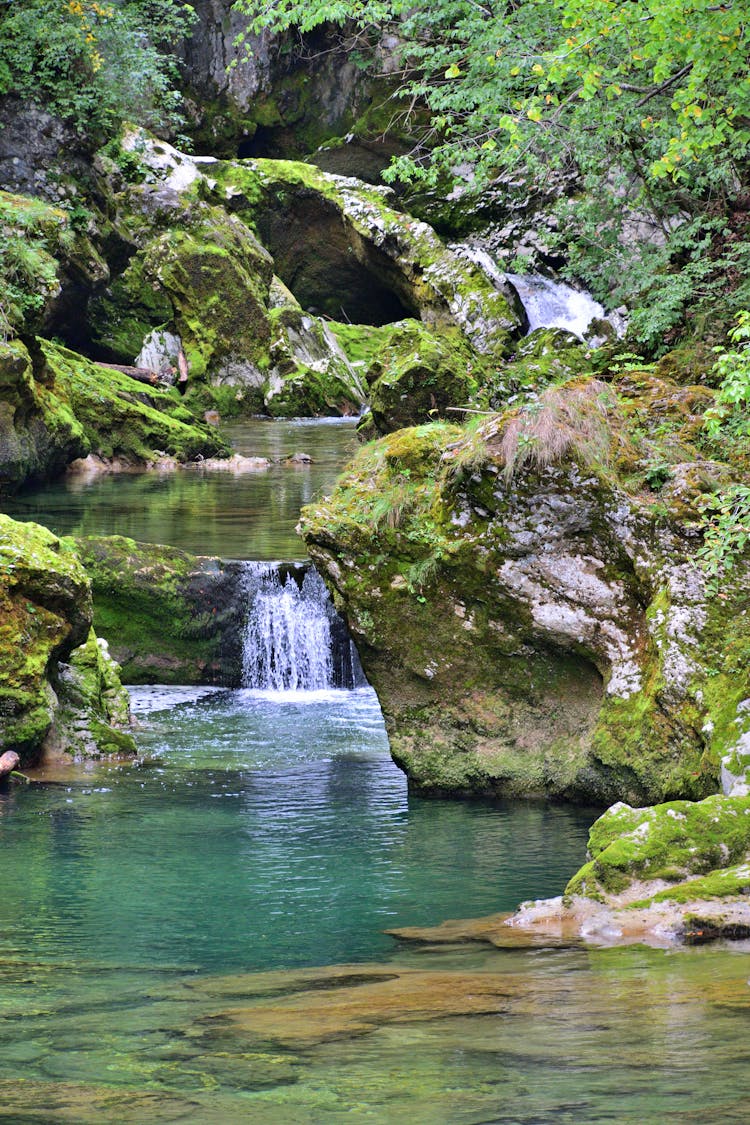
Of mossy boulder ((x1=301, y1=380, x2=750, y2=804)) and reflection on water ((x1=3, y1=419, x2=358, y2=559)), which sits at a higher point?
reflection on water ((x1=3, y1=419, x2=358, y2=559))

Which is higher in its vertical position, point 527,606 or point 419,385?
point 419,385

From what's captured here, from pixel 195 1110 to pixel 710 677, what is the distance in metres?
5.25

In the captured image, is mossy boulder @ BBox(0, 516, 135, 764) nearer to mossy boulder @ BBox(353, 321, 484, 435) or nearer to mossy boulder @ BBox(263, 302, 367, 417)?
mossy boulder @ BBox(353, 321, 484, 435)

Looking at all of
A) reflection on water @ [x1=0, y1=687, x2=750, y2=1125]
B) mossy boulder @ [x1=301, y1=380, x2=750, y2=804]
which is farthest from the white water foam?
mossy boulder @ [x1=301, y1=380, x2=750, y2=804]

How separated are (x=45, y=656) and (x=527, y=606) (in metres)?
4.05

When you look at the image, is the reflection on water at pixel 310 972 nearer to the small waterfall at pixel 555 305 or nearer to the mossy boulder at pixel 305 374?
the mossy boulder at pixel 305 374

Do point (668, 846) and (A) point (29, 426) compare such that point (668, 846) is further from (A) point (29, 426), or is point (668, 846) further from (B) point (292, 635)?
(A) point (29, 426)

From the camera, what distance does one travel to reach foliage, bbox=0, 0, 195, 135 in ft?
80.3

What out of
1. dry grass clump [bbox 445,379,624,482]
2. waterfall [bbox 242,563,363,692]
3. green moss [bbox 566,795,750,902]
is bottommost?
green moss [bbox 566,795,750,902]

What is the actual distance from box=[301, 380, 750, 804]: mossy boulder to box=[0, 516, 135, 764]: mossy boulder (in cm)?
246

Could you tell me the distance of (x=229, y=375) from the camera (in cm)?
2942

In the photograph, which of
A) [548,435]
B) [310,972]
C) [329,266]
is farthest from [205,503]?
[329,266]

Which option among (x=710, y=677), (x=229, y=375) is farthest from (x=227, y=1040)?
(x=229, y=375)

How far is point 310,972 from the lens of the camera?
5.18m
